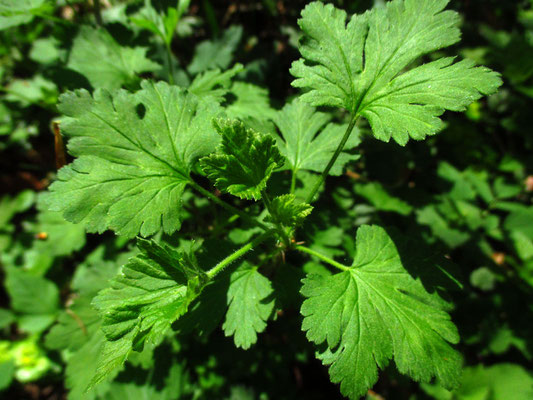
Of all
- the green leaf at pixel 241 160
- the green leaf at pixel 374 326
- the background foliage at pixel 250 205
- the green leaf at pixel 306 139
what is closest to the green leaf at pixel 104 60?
the background foliage at pixel 250 205

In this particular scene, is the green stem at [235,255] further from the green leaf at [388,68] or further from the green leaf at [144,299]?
the green leaf at [388,68]

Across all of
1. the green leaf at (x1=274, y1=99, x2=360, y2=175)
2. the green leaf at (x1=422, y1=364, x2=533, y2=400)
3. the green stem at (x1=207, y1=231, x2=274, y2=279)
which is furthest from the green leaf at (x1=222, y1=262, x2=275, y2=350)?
the green leaf at (x1=422, y1=364, x2=533, y2=400)

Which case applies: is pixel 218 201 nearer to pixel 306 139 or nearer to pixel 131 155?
pixel 131 155

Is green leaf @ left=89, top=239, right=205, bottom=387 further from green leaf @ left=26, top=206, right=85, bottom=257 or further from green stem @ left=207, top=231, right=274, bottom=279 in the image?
green leaf @ left=26, top=206, right=85, bottom=257

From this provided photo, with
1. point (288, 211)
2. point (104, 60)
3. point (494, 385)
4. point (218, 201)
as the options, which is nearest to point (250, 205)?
point (218, 201)

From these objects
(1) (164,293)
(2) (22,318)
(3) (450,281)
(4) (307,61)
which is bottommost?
(2) (22,318)

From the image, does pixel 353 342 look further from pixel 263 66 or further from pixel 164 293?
pixel 263 66

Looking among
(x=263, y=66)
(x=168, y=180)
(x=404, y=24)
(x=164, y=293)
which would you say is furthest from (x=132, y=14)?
(x=164, y=293)
